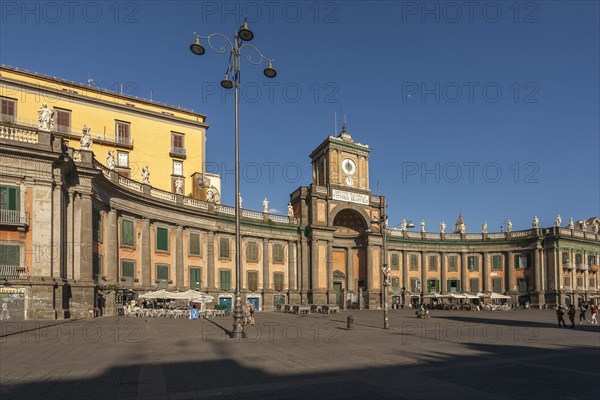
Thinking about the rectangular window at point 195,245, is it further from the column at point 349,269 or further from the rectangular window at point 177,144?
the column at point 349,269

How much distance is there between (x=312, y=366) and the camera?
12516mm

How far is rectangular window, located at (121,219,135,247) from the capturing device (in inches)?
1441

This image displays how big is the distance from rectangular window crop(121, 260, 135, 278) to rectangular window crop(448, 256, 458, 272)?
46.8 meters

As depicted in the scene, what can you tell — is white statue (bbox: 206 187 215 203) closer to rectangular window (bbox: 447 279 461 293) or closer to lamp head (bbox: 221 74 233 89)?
lamp head (bbox: 221 74 233 89)

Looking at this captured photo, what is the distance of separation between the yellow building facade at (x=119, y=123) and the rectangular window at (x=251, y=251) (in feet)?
28.1

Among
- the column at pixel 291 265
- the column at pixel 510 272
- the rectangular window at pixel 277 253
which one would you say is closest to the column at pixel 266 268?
the rectangular window at pixel 277 253

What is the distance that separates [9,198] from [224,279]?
79.0ft

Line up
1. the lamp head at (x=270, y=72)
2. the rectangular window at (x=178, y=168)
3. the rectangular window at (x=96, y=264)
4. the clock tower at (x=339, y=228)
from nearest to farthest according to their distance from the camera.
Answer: the lamp head at (x=270, y=72) → the rectangular window at (x=96, y=264) → the rectangular window at (x=178, y=168) → the clock tower at (x=339, y=228)

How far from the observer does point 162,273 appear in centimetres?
4041

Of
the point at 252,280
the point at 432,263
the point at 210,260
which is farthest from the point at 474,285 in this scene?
the point at 210,260

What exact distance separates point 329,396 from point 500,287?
63837 millimetres

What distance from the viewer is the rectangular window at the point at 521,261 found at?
65.1 meters

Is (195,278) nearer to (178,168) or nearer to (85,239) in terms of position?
(178,168)

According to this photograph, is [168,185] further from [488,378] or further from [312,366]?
[488,378]
